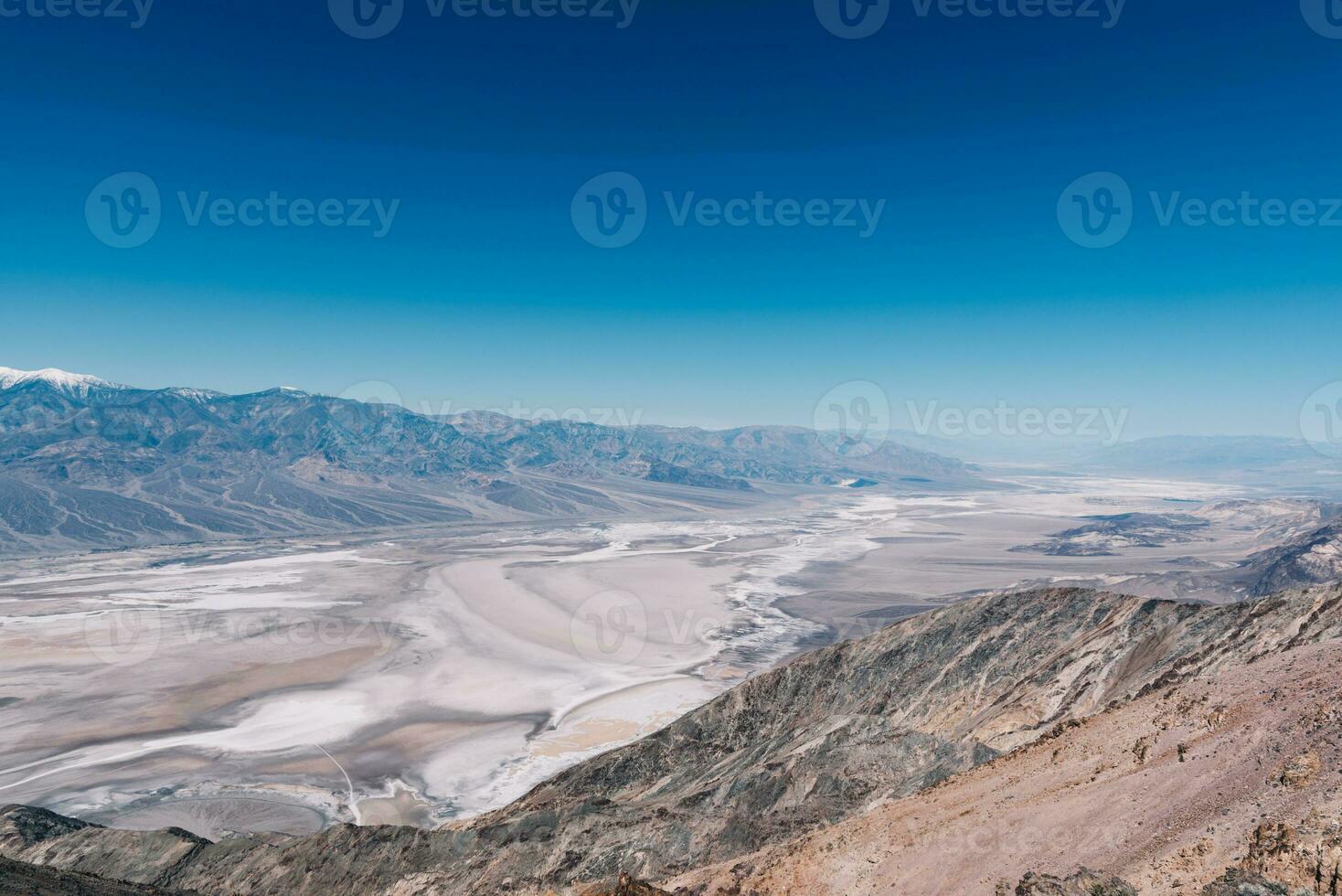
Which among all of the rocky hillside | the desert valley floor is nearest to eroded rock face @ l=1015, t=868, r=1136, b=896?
the rocky hillside

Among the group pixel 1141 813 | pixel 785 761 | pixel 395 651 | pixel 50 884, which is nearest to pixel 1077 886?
pixel 1141 813

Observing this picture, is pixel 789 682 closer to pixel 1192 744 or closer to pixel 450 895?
pixel 450 895

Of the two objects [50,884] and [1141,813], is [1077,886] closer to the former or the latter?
[1141,813]

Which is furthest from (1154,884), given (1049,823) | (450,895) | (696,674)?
(696,674)

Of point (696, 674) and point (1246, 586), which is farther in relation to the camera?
point (1246, 586)

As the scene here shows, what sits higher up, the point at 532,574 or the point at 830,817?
the point at 830,817

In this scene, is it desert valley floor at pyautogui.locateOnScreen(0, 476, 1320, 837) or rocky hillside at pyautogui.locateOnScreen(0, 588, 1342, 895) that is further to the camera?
desert valley floor at pyautogui.locateOnScreen(0, 476, 1320, 837)

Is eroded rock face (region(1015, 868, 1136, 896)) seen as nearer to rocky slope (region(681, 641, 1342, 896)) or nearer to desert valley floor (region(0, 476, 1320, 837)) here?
rocky slope (region(681, 641, 1342, 896))

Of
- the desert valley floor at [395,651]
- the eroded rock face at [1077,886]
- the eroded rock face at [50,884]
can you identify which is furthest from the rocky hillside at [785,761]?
the desert valley floor at [395,651]
